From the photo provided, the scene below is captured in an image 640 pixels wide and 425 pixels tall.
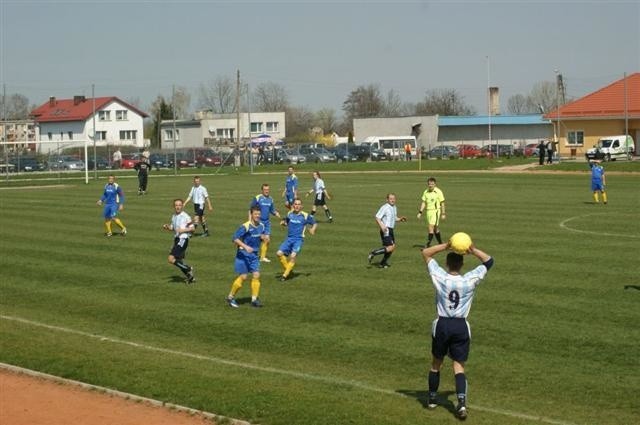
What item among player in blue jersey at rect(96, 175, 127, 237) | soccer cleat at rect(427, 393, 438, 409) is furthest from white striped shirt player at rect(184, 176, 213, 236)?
soccer cleat at rect(427, 393, 438, 409)

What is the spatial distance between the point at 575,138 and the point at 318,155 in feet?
74.0

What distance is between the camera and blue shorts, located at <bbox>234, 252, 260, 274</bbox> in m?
18.7

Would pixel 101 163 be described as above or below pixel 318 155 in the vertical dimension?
below

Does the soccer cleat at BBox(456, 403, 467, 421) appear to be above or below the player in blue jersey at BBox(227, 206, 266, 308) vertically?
below

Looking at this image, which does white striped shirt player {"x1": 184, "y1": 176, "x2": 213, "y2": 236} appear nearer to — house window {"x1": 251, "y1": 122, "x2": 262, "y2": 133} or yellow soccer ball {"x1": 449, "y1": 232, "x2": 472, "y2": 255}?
yellow soccer ball {"x1": 449, "y1": 232, "x2": 472, "y2": 255}

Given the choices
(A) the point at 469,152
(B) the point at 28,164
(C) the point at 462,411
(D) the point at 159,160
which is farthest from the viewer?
(A) the point at 469,152

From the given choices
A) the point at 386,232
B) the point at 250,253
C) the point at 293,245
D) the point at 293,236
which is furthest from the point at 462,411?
the point at 386,232

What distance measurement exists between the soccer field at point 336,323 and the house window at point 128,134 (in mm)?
86102

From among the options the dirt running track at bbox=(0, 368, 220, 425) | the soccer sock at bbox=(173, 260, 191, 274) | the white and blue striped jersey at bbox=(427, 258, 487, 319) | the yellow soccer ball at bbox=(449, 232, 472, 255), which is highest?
the yellow soccer ball at bbox=(449, 232, 472, 255)

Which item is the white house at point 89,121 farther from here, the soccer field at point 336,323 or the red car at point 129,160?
the soccer field at point 336,323

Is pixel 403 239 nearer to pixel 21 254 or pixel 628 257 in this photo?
pixel 628 257

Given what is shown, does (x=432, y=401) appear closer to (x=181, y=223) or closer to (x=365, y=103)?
(x=181, y=223)

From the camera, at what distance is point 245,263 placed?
1875 cm

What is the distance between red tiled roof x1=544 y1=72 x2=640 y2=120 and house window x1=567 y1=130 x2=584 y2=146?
1409 mm
